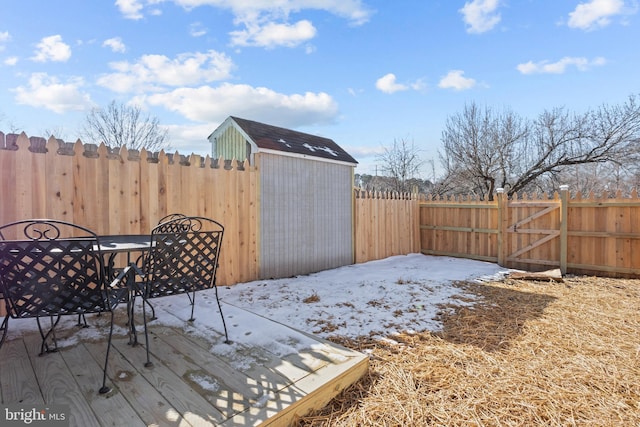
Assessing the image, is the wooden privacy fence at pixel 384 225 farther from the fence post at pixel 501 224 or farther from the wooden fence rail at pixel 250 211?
the fence post at pixel 501 224

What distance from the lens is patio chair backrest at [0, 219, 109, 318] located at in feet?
4.79

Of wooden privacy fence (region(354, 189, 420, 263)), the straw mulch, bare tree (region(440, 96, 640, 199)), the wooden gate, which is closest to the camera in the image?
the straw mulch

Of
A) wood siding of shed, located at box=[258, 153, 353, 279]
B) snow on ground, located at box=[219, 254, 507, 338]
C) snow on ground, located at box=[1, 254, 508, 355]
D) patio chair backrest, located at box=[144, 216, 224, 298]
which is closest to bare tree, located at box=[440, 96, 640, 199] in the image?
snow on ground, located at box=[219, 254, 507, 338]

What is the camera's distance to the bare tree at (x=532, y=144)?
860 centimetres

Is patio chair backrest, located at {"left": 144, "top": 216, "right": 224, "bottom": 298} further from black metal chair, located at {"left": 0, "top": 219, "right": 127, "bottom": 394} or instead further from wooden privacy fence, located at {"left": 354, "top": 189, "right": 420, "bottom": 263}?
wooden privacy fence, located at {"left": 354, "top": 189, "right": 420, "bottom": 263}

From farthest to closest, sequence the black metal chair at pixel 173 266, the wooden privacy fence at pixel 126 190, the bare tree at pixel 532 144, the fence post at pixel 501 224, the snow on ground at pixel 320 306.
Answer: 1. the bare tree at pixel 532 144
2. the fence post at pixel 501 224
3. the wooden privacy fence at pixel 126 190
4. the snow on ground at pixel 320 306
5. the black metal chair at pixel 173 266

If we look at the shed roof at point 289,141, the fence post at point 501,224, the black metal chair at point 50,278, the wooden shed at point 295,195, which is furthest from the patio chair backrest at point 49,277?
the fence post at point 501,224

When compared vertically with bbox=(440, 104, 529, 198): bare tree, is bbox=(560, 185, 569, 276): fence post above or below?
below

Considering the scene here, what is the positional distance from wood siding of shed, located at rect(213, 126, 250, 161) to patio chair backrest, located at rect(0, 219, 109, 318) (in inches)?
135

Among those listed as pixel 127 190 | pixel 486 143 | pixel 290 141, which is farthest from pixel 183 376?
pixel 486 143

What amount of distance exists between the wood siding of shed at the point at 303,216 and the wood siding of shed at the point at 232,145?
0.50 metres

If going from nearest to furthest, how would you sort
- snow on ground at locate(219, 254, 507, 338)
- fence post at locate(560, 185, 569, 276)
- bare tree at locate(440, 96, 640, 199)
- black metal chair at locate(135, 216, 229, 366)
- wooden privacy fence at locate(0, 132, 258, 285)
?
black metal chair at locate(135, 216, 229, 366)
wooden privacy fence at locate(0, 132, 258, 285)
snow on ground at locate(219, 254, 507, 338)
fence post at locate(560, 185, 569, 276)
bare tree at locate(440, 96, 640, 199)

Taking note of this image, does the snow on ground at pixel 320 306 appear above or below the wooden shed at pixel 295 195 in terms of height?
below

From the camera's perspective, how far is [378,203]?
22.0ft
